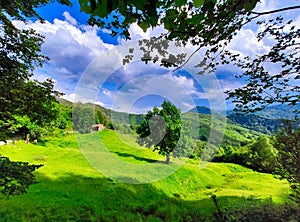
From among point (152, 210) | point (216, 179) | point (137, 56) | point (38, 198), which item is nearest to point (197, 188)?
point (216, 179)

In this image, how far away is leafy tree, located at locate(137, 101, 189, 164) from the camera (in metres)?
22.4

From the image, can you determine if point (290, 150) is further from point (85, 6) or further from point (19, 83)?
point (19, 83)

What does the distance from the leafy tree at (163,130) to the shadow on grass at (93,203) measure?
27.2ft

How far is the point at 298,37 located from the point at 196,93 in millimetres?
5383

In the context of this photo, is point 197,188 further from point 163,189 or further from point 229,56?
point 229,56

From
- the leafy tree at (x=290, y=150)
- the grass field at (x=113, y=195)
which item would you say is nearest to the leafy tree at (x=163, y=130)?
the grass field at (x=113, y=195)

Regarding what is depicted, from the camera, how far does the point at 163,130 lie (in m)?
23.5

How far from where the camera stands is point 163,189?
16531mm

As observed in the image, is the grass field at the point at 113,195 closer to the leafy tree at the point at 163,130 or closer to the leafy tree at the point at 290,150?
the leafy tree at the point at 163,130

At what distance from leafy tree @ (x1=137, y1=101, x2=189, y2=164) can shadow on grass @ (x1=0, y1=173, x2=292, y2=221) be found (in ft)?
27.2

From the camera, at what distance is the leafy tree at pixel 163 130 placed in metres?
22.4

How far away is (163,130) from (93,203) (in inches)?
545

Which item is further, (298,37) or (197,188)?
(197,188)

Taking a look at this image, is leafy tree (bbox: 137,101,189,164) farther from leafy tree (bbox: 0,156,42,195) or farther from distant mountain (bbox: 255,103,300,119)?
leafy tree (bbox: 0,156,42,195)
